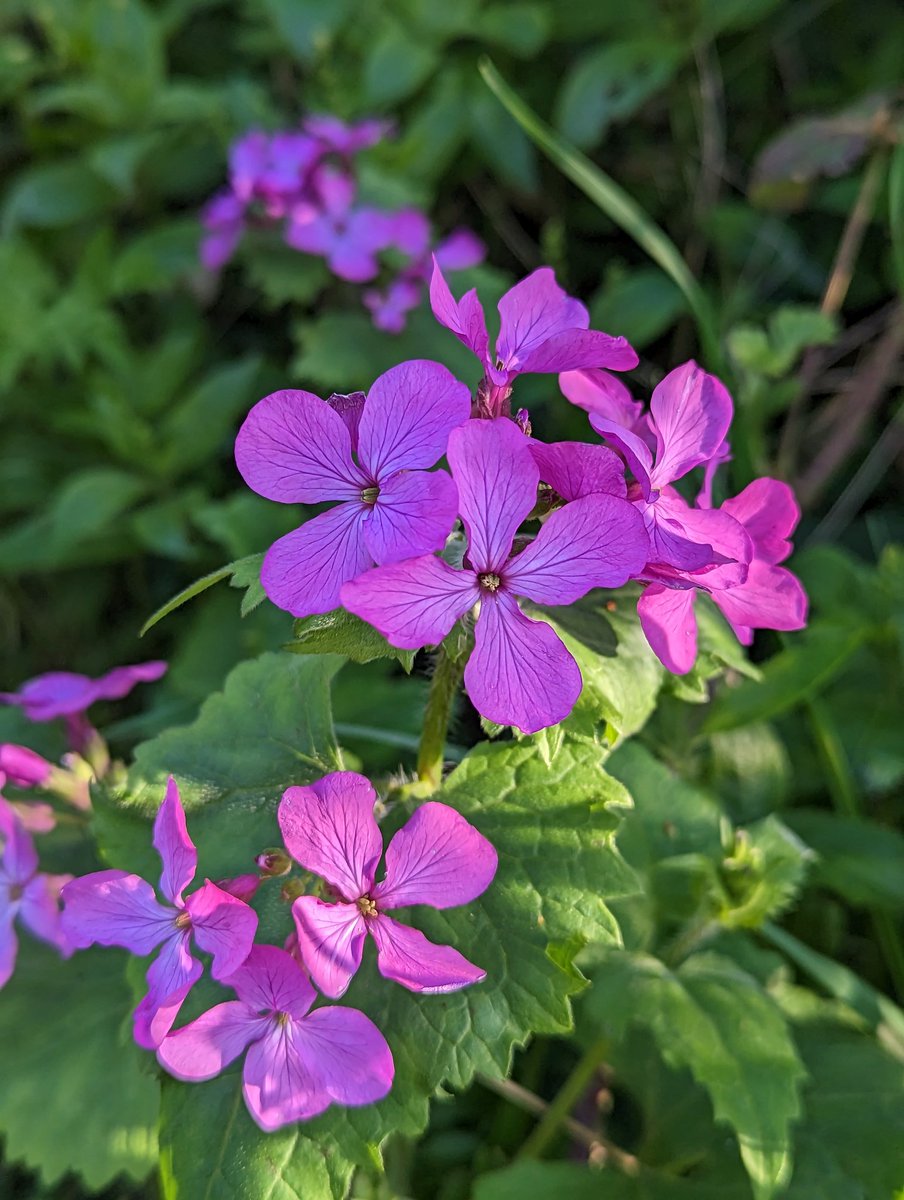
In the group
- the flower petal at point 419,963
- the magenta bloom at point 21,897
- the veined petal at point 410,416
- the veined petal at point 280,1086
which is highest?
the veined petal at point 410,416

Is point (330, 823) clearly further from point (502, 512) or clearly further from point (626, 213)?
point (626, 213)

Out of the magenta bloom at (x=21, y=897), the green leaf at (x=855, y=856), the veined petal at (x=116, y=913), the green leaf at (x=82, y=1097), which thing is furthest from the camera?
the green leaf at (x=855, y=856)

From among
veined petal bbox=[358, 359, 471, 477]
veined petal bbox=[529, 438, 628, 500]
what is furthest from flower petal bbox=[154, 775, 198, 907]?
veined petal bbox=[529, 438, 628, 500]

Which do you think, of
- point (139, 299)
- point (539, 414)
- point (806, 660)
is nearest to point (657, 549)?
point (806, 660)

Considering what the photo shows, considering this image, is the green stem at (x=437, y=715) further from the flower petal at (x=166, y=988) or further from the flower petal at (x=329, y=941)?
the flower petal at (x=166, y=988)

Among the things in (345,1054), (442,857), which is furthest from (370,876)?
(345,1054)

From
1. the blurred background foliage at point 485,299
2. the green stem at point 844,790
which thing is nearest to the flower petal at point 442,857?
the blurred background foliage at point 485,299

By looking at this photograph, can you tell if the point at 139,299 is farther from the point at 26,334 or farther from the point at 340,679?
the point at 340,679
